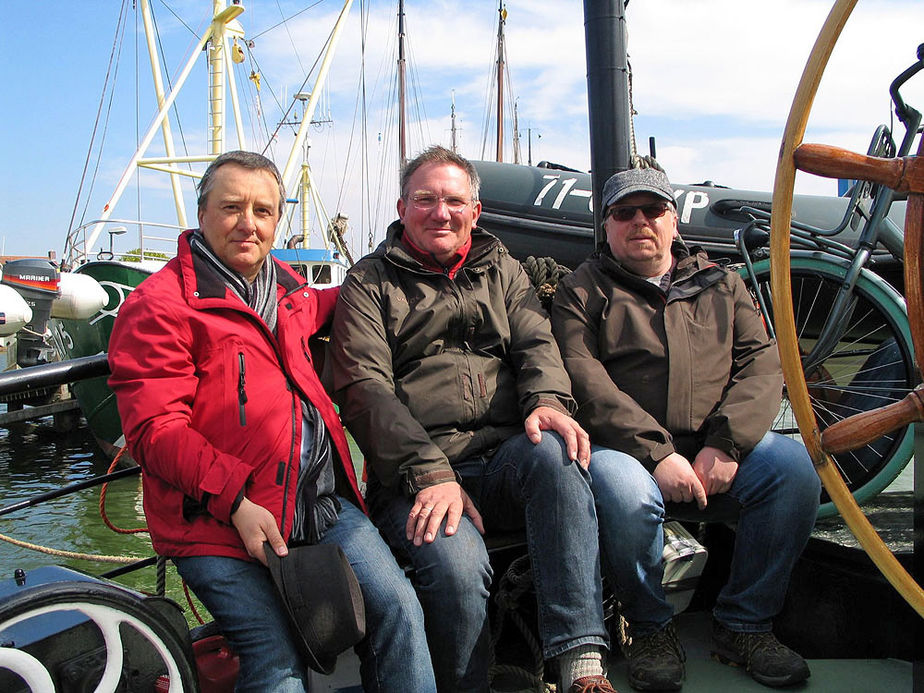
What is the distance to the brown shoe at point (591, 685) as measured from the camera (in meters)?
1.72

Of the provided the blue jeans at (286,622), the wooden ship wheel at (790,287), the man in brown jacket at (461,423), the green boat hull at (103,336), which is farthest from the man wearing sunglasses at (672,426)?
the green boat hull at (103,336)

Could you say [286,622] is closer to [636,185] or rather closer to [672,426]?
[672,426]

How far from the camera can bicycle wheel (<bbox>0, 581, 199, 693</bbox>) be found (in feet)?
4.23

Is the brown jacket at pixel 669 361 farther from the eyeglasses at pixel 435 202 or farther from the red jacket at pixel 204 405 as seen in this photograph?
the red jacket at pixel 204 405

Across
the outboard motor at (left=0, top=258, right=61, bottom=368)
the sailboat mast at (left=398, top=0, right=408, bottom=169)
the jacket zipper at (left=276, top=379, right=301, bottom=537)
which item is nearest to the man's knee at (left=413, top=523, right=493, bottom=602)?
the jacket zipper at (left=276, top=379, right=301, bottom=537)

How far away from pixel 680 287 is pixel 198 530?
4.97ft

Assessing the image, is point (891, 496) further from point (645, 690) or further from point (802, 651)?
point (645, 690)

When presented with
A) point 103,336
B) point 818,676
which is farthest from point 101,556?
point 103,336

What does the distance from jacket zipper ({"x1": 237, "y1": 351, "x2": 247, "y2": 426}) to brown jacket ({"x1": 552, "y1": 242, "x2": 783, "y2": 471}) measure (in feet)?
3.07

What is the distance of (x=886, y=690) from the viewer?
76.9 inches

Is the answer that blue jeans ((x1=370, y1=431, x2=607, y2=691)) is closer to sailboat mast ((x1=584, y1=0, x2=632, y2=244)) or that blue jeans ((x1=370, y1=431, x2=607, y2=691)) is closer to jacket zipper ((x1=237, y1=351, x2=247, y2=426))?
jacket zipper ((x1=237, y1=351, x2=247, y2=426))

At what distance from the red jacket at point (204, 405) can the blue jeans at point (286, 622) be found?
61mm

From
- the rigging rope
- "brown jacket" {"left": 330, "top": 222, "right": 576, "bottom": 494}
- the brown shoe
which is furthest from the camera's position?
the rigging rope

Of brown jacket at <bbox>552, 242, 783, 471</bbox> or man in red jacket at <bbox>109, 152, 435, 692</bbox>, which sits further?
brown jacket at <bbox>552, 242, 783, 471</bbox>
